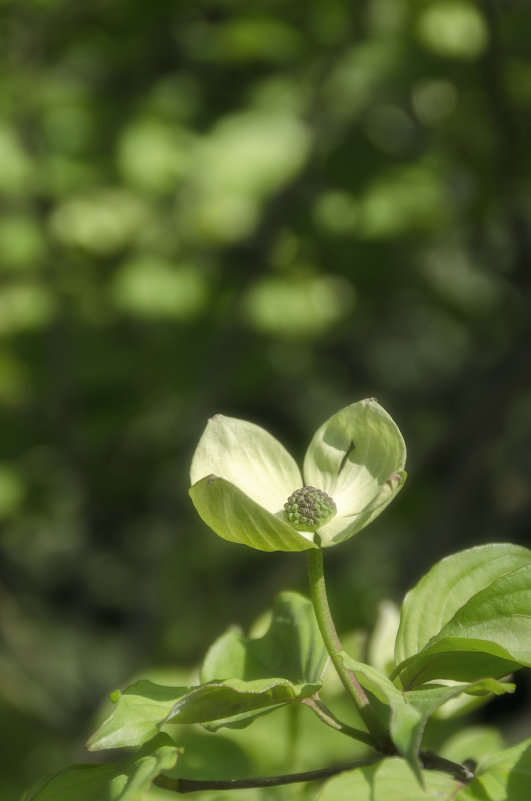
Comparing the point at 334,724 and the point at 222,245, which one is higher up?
the point at 334,724

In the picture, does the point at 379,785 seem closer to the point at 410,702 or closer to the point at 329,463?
the point at 410,702

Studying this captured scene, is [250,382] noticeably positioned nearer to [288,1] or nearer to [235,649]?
[288,1]

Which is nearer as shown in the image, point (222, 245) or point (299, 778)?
point (299, 778)

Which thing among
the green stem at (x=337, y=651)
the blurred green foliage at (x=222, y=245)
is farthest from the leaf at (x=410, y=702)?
the blurred green foliage at (x=222, y=245)

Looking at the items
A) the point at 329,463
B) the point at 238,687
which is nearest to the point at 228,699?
the point at 238,687

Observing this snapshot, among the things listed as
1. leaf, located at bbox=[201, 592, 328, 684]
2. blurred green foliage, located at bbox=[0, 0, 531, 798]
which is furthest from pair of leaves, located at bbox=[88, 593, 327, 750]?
blurred green foliage, located at bbox=[0, 0, 531, 798]

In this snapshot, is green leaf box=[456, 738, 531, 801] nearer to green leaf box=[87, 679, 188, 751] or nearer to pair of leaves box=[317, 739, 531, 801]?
pair of leaves box=[317, 739, 531, 801]
